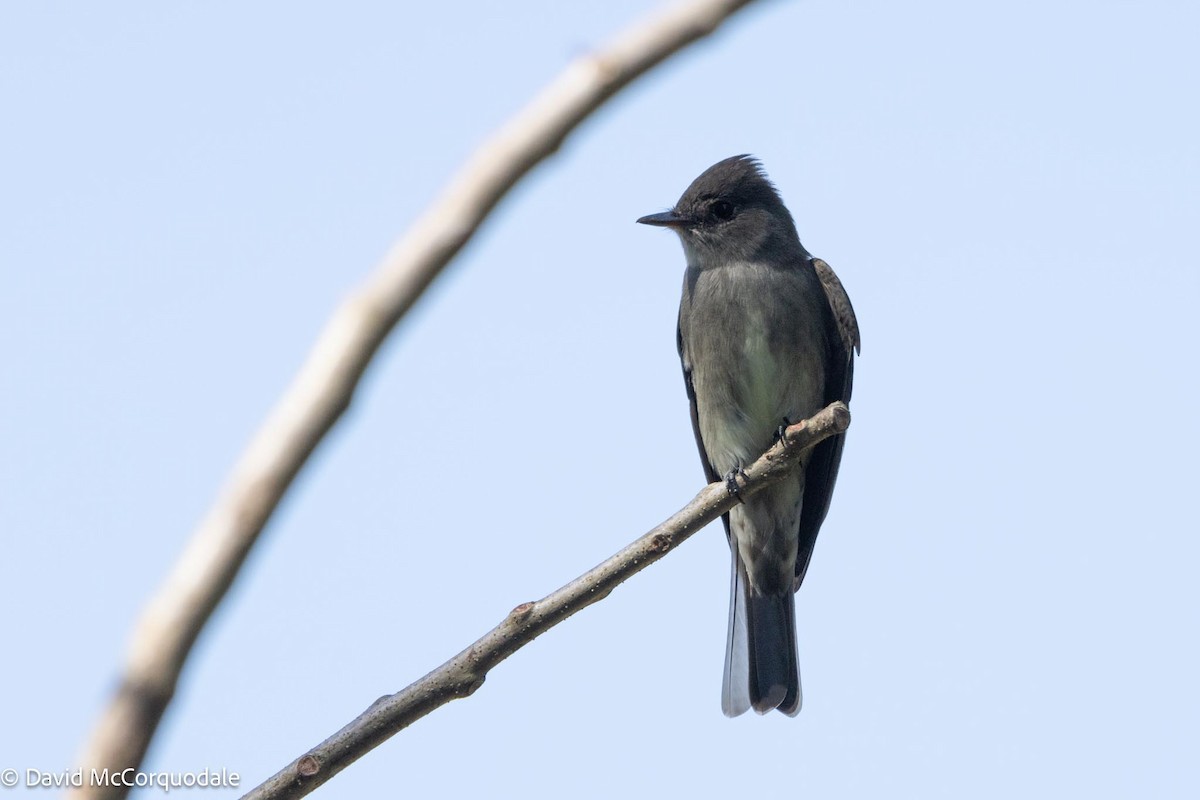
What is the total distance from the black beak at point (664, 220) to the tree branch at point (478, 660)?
386 centimetres

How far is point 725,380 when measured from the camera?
7562 millimetres

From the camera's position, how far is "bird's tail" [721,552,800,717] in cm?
733

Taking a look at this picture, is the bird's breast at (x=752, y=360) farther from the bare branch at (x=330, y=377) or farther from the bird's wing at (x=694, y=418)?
the bare branch at (x=330, y=377)

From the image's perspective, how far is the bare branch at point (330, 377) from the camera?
3.91 ft

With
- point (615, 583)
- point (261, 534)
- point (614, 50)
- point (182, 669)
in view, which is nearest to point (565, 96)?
point (614, 50)

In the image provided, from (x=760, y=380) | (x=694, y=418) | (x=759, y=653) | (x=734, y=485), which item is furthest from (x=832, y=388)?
(x=734, y=485)

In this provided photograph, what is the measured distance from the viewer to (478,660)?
3.48m

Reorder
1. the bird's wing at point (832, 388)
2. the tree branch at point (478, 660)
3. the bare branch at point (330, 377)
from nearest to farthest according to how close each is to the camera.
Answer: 1. the bare branch at point (330, 377)
2. the tree branch at point (478, 660)
3. the bird's wing at point (832, 388)

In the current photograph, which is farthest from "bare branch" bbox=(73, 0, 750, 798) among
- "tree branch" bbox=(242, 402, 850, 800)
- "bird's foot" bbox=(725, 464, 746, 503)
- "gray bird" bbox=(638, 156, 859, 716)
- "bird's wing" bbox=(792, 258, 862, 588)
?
"bird's wing" bbox=(792, 258, 862, 588)

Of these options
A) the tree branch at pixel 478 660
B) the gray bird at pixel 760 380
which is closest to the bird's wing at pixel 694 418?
the gray bird at pixel 760 380

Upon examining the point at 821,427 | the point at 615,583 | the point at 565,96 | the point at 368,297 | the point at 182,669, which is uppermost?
the point at 821,427

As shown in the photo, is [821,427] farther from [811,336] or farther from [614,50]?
[614,50]

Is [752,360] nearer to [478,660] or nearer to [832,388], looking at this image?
[832,388]

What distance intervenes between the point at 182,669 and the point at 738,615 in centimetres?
674
